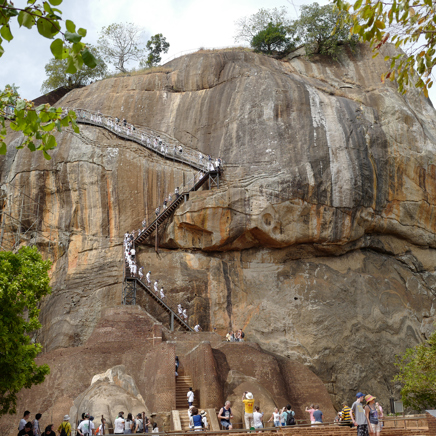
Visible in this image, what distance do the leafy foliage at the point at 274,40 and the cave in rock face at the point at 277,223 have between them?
842cm

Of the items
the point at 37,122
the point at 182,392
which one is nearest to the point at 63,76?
the point at 182,392

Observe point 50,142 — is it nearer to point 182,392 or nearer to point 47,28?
point 47,28

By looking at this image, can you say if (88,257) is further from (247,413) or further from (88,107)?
(247,413)

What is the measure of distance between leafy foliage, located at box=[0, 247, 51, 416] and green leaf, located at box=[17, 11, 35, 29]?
1066cm

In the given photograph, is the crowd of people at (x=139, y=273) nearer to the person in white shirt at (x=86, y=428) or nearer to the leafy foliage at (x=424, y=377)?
the leafy foliage at (x=424, y=377)

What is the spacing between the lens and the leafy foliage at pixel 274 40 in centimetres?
4159

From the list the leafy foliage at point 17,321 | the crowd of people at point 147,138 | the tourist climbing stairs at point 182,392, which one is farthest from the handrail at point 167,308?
the leafy foliage at point 17,321

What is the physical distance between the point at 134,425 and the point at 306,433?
5707mm

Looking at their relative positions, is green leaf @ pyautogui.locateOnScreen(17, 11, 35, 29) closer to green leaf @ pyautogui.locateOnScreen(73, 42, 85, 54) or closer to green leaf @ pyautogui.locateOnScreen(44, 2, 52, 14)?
green leaf @ pyautogui.locateOnScreen(44, 2, 52, 14)

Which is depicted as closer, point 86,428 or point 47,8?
point 47,8

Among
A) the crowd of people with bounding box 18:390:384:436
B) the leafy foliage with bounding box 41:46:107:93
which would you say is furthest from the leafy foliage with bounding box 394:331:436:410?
the leafy foliage with bounding box 41:46:107:93

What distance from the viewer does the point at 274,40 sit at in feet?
137

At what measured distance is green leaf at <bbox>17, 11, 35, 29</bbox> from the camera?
6.76m

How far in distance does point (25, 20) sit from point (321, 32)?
116 ft
